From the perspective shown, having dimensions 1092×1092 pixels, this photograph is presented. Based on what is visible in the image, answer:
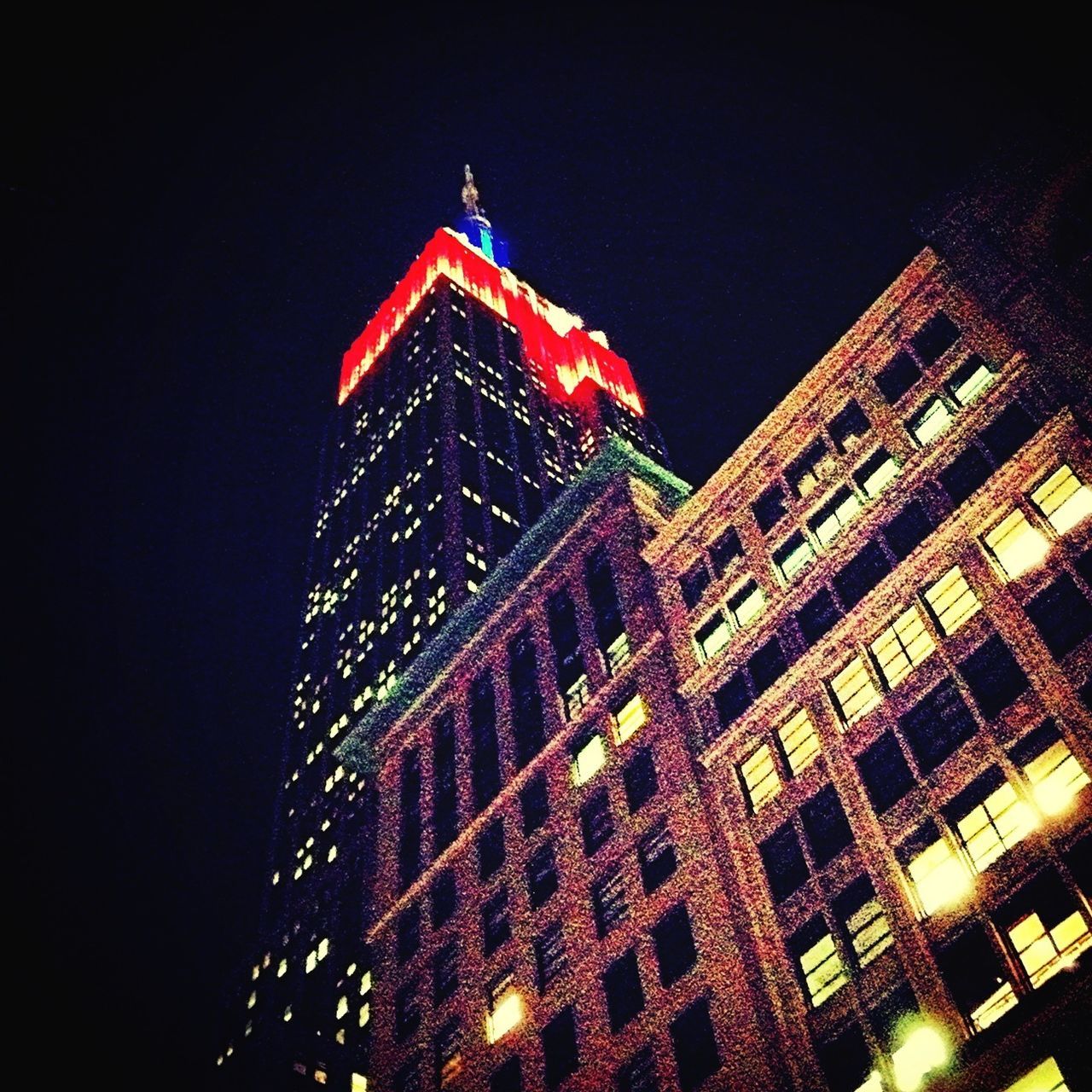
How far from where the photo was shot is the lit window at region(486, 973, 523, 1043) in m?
43.0

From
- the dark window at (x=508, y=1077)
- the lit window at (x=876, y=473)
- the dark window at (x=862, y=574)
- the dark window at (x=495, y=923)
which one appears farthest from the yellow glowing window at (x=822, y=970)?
the lit window at (x=876, y=473)

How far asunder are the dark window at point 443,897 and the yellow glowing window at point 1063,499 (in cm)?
3158

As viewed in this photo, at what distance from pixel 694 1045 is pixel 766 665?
1601 cm

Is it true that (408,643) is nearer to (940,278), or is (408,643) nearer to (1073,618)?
(940,278)

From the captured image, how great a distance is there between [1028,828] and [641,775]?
60.6 feet

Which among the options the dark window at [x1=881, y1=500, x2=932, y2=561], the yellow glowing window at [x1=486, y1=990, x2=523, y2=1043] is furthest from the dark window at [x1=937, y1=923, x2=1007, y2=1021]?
the yellow glowing window at [x1=486, y1=990, x2=523, y2=1043]

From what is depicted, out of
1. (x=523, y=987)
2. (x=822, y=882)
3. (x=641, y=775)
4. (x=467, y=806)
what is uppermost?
(x=467, y=806)

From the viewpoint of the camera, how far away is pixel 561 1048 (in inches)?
1585

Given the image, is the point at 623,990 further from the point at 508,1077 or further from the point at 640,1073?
the point at 508,1077

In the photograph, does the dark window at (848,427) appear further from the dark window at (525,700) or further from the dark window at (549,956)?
the dark window at (549,956)

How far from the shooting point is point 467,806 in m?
56.0

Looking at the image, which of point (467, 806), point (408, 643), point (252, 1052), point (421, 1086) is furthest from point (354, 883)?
point (421, 1086)

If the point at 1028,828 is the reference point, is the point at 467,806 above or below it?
above

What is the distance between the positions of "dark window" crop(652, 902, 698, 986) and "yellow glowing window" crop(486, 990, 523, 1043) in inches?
284
